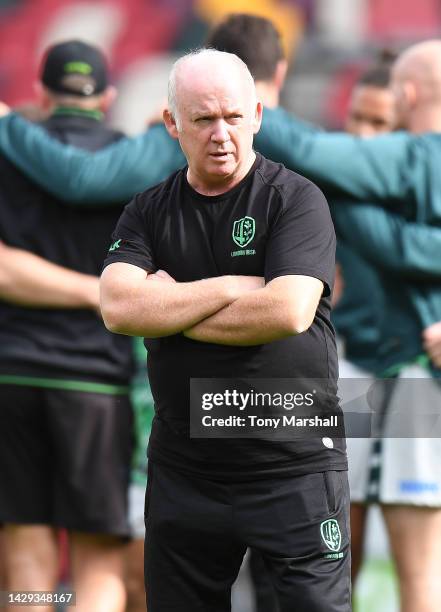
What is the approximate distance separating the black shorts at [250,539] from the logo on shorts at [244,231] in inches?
26.0

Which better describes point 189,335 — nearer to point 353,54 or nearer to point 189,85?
point 189,85

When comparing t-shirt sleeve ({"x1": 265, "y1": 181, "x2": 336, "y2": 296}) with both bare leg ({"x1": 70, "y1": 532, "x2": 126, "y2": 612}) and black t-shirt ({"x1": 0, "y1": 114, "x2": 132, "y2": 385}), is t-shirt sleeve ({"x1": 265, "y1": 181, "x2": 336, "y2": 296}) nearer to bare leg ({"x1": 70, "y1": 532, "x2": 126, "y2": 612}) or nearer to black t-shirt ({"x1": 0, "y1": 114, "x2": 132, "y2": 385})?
black t-shirt ({"x1": 0, "y1": 114, "x2": 132, "y2": 385})

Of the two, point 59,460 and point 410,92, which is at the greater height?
point 410,92

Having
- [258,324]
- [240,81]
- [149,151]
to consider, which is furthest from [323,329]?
[149,151]

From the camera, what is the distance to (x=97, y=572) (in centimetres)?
482

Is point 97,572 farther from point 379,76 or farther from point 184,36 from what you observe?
point 184,36

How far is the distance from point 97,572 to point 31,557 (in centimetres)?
27

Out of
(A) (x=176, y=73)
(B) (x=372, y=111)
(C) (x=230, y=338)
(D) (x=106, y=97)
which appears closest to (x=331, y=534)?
(C) (x=230, y=338)

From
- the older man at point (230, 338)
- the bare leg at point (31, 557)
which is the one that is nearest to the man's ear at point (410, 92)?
the older man at point (230, 338)

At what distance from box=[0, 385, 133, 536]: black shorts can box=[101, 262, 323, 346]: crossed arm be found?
4.66 feet

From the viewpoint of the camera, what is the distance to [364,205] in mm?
4508

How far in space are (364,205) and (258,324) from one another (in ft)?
4.55

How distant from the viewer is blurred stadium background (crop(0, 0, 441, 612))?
41.7ft

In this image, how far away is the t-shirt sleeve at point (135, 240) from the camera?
3.47 meters
